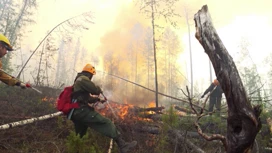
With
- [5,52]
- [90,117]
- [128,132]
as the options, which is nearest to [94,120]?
[90,117]

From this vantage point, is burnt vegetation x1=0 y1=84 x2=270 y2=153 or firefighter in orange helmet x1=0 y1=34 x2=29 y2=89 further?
burnt vegetation x1=0 y1=84 x2=270 y2=153

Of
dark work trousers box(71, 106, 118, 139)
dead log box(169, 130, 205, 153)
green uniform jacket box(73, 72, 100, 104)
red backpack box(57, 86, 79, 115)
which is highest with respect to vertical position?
green uniform jacket box(73, 72, 100, 104)

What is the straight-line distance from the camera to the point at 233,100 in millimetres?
2117

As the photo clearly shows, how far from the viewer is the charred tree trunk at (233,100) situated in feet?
6.77

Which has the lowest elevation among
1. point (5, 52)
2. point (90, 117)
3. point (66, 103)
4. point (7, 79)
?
point (90, 117)

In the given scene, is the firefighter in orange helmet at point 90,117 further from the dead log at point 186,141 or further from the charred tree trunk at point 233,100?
the charred tree trunk at point 233,100

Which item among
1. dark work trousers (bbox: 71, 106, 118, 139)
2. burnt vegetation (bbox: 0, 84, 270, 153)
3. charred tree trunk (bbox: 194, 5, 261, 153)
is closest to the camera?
charred tree trunk (bbox: 194, 5, 261, 153)

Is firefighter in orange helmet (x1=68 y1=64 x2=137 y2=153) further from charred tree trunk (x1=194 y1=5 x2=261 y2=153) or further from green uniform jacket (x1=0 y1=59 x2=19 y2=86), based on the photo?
charred tree trunk (x1=194 y1=5 x2=261 y2=153)

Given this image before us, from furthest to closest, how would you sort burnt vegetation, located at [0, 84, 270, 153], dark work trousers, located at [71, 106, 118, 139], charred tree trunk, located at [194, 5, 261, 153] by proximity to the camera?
burnt vegetation, located at [0, 84, 270, 153], dark work trousers, located at [71, 106, 118, 139], charred tree trunk, located at [194, 5, 261, 153]

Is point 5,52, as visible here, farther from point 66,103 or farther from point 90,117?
point 90,117

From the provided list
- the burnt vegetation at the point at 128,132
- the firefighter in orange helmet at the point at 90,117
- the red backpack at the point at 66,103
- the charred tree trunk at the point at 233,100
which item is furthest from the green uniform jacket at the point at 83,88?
the charred tree trunk at the point at 233,100

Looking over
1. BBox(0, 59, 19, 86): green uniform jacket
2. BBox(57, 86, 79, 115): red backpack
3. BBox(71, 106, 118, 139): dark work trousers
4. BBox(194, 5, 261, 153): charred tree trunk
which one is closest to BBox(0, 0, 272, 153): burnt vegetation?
BBox(194, 5, 261, 153): charred tree trunk

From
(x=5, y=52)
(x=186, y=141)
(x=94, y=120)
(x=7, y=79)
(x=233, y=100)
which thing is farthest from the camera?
(x=186, y=141)

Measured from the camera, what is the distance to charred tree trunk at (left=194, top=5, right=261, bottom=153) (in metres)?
2.06
